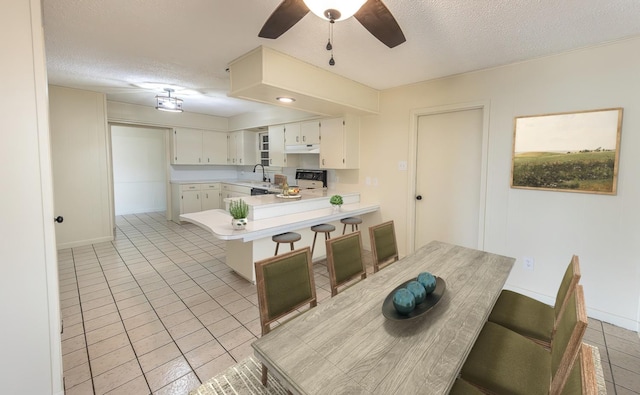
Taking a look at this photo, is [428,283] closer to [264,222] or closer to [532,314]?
[532,314]

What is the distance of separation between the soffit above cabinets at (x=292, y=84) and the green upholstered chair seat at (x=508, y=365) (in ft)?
8.26

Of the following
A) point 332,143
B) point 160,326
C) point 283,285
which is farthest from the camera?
point 332,143

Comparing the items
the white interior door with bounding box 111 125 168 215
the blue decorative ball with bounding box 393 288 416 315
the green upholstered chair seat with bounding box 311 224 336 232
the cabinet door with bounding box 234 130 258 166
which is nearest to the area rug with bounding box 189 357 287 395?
the blue decorative ball with bounding box 393 288 416 315

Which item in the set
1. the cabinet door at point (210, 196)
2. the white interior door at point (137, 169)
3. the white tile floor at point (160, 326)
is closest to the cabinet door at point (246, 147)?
the cabinet door at point (210, 196)

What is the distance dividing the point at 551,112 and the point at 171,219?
6.85 m

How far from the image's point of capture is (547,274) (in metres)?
2.77

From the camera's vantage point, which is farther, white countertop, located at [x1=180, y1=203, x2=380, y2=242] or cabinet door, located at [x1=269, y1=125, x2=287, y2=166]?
cabinet door, located at [x1=269, y1=125, x2=287, y2=166]

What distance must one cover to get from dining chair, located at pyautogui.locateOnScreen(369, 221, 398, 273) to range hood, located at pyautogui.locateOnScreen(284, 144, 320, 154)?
2390 millimetres

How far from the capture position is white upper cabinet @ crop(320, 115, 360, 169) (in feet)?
13.4

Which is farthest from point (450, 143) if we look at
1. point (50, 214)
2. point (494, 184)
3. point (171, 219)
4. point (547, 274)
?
point (171, 219)

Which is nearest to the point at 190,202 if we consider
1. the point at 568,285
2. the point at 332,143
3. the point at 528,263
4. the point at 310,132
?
the point at 310,132

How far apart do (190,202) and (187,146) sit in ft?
4.01

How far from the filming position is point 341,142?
411 cm

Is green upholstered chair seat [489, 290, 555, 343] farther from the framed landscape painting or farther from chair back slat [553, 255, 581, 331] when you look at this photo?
the framed landscape painting
